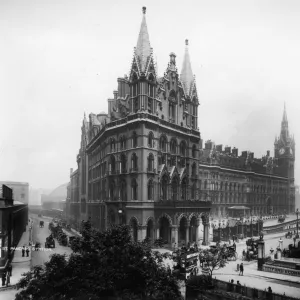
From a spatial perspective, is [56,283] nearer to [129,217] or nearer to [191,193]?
[129,217]

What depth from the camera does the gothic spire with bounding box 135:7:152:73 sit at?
4912 cm

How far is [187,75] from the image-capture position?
194 feet

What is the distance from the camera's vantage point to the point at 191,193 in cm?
5841

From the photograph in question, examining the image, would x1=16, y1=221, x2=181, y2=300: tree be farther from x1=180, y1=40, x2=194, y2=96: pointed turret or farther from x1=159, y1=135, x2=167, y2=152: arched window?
x1=180, y1=40, x2=194, y2=96: pointed turret

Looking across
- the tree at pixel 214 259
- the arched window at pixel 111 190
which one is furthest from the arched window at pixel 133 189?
the tree at pixel 214 259

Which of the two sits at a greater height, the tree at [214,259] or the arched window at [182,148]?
the arched window at [182,148]

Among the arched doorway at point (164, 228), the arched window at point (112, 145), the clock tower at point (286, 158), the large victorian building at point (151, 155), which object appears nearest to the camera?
the large victorian building at point (151, 155)

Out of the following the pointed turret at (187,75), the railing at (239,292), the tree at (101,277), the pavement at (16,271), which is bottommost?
the pavement at (16,271)

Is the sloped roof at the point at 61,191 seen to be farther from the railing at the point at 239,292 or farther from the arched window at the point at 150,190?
the railing at the point at 239,292

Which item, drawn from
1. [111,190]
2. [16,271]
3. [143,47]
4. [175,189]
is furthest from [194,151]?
[16,271]

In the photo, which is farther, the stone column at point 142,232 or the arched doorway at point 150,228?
the arched doorway at point 150,228

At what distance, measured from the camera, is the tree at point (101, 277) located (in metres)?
16.8

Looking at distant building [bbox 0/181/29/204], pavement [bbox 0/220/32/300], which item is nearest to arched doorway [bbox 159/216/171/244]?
pavement [bbox 0/220/32/300]

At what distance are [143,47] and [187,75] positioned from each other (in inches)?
474
